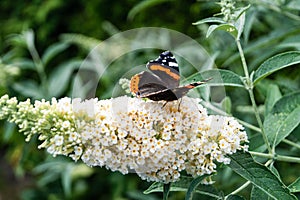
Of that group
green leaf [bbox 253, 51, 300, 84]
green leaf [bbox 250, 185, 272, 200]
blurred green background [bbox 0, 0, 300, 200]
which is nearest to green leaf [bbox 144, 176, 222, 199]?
green leaf [bbox 250, 185, 272, 200]

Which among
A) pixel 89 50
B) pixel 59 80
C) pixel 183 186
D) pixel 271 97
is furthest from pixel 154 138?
pixel 89 50

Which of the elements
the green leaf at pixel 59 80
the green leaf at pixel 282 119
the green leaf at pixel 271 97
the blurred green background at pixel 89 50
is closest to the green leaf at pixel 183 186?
the green leaf at pixel 282 119

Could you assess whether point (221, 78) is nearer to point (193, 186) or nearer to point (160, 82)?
point (160, 82)

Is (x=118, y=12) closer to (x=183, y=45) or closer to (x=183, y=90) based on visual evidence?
(x=183, y=45)

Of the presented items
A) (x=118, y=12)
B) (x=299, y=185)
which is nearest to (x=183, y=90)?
(x=299, y=185)

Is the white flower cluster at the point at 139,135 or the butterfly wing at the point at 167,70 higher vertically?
the butterfly wing at the point at 167,70

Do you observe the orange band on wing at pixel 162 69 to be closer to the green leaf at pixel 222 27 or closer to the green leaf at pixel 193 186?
the green leaf at pixel 222 27
